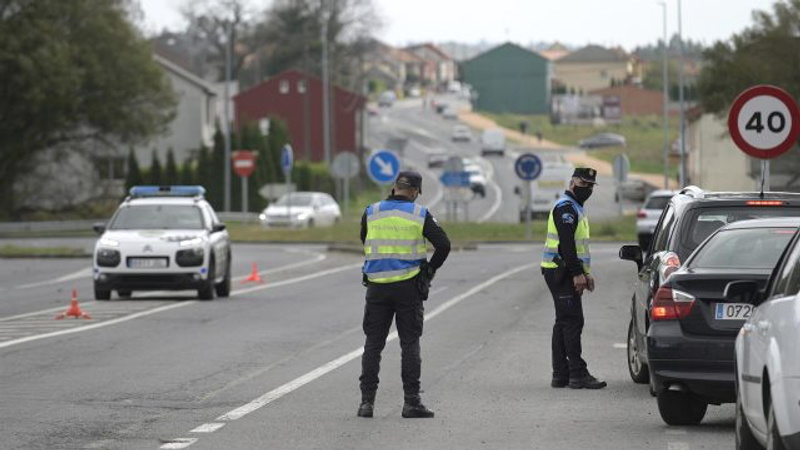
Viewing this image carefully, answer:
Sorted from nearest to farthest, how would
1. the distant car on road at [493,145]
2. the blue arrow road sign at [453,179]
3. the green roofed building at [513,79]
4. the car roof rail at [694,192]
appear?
the car roof rail at [694,192] → the blue arrow road sign at [453,179] → the distant car on road at [493,145] → the green roofed building at [513,79]

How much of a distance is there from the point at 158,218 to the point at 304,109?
95.4 m

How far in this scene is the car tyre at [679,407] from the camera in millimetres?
12023

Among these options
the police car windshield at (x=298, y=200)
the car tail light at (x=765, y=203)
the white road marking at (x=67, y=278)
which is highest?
the car tail light at (x=765, y=203)

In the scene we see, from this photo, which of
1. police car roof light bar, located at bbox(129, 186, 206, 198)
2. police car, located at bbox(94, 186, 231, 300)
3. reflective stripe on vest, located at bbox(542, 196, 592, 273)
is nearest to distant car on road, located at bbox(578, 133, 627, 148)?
police car roof light bar, located at bbox(129, 186, 206, 198)

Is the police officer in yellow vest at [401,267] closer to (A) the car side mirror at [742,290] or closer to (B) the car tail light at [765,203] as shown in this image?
(B) the car tail light at [765,203]

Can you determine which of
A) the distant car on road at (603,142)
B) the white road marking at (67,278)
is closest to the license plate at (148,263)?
the white road marking at (67,278)

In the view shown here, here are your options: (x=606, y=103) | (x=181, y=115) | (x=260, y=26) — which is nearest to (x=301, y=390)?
(x=181, y=115)

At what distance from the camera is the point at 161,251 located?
2720 cm

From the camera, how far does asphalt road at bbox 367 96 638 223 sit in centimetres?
8850

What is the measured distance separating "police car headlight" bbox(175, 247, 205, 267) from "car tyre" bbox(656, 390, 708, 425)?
15.7 m

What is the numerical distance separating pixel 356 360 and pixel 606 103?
487 feet

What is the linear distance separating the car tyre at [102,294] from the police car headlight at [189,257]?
1.18 meters

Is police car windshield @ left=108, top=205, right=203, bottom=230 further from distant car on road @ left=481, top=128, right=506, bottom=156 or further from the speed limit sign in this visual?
distant car on road @ left=481, top=128, right=506, bottom=156

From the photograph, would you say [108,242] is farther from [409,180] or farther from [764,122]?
[409,180]
